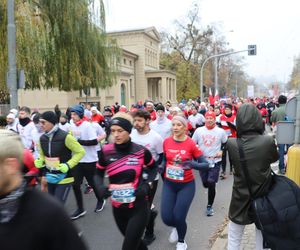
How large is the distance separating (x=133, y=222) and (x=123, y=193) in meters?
0.29

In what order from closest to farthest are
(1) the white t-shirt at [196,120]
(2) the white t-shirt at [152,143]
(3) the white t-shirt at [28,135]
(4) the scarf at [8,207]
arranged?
(4) the scarf at [8,207] → (2) the white t-shirt at [152,143] → (3) the white t-shirt at [28,135] → (1) the white t-shirt at [196,120]

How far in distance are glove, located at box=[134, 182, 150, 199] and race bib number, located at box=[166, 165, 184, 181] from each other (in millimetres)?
929

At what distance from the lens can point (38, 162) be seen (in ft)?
Result: 16.5

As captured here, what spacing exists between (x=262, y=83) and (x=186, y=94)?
94390 mm

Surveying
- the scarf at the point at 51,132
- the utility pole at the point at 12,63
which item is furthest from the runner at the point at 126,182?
the utility pole at the point at 12,63

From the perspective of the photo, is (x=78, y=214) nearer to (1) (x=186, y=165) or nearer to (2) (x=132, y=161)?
(1) (x=186, y=165)

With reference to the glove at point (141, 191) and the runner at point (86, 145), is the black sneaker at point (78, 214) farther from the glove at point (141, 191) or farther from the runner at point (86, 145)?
the glove at point (141, 191)

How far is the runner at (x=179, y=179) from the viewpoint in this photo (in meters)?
4.51

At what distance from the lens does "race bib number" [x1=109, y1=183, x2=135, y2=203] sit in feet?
11.7

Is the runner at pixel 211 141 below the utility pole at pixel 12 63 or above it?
below

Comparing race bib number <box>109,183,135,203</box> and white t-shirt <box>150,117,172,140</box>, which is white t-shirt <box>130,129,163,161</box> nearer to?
race bib number <box>109,183,135,203</box>

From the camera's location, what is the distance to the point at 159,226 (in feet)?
18.5

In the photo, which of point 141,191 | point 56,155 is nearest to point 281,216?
point 141,191

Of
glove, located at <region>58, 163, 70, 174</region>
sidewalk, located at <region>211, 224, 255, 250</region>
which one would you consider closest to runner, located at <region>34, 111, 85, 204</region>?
glove, located at <region>58, 163, 70, 174</region>
